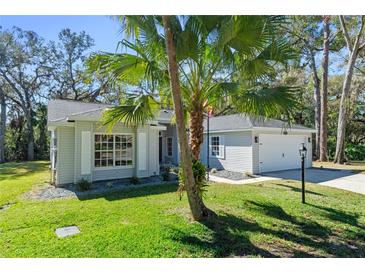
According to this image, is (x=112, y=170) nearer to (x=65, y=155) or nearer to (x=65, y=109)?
(x=65, y=155)

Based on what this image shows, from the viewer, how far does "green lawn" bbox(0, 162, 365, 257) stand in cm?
411

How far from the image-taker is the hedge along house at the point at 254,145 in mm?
12703

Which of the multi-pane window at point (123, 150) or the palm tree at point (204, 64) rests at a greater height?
the palm tree at point (204, 64)

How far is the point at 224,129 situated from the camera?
1392 centimetres

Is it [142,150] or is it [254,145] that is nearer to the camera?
[142,150]

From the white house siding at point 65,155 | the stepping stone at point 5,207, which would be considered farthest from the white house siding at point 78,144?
the stepping stone at point 5,207

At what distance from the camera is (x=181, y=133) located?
4.99 metres

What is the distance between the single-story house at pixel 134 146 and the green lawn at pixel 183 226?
2149 millimetres

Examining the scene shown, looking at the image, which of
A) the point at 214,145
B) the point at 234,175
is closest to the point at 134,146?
the point at 234,175

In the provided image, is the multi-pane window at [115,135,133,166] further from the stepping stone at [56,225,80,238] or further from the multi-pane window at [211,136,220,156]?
the multi-pane window at [211,136,220,156]

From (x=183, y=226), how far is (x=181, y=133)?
6.28ft

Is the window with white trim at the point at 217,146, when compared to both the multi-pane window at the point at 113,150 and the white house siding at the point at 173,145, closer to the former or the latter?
the white house siding at the point at 173,145

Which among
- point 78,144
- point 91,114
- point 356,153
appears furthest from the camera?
point 356,153
